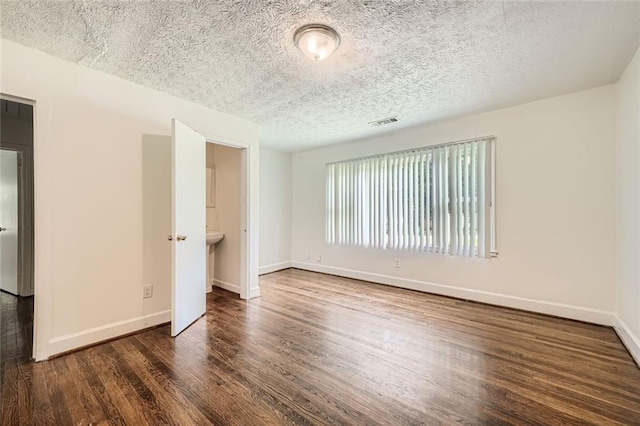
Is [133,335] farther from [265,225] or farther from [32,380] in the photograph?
[265,225]

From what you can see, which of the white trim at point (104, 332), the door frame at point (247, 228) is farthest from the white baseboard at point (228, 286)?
the white trim at point (104, 332)

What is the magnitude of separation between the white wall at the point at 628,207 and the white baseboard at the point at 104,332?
408 cm

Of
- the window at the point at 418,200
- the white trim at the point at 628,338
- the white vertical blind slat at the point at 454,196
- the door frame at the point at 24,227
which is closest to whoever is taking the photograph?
the white trim at the point at 628,338

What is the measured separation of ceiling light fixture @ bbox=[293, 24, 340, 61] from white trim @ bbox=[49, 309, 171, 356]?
2.80 metres

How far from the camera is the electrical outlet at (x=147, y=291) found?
2735mm

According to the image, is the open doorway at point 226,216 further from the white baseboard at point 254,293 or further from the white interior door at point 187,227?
the white interior door at point 187,227

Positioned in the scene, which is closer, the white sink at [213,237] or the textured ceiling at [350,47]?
the textured ceiling at [350,47]

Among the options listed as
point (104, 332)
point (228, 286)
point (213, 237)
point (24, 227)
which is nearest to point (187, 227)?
point (104, 332)

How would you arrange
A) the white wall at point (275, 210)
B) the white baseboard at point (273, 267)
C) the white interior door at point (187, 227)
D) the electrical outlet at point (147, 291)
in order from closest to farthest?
the white interior door at point (187, 227), the electrical outlet at point (147, 291), the white baseboard at point (273, 267), the white wall at point (275, 210)

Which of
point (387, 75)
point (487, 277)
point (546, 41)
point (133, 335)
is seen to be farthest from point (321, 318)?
point (546, 41)

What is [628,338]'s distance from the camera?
91.6 inches

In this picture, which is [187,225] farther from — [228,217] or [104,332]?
[228,217]

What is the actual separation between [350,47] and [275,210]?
3776mm

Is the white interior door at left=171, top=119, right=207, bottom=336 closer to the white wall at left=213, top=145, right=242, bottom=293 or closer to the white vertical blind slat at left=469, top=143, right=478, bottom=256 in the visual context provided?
the white wall at left=213, top=145, right=242, bottom=293
